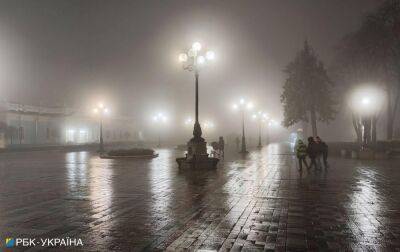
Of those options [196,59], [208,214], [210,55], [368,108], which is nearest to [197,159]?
[196,59]

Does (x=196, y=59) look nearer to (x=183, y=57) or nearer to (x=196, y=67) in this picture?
(x=196, y=67)

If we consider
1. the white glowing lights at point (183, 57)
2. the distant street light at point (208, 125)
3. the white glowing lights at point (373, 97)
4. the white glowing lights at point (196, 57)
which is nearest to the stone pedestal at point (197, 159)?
the white glowing lights at point (196, 57)

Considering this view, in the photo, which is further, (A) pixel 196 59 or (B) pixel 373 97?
(B) pixel 373 97

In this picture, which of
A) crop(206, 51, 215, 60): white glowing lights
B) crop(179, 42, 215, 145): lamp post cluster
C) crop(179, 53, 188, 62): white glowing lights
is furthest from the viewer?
crop(179, 53, 188, 62): white glowing lights

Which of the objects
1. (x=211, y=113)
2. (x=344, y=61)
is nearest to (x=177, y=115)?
(x=211, y=113)

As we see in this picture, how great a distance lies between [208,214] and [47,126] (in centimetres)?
6021

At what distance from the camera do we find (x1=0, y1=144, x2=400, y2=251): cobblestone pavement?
218 inches

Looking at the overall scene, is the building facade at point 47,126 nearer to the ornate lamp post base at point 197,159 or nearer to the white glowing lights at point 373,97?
the ornate lamp post base at point 197,159

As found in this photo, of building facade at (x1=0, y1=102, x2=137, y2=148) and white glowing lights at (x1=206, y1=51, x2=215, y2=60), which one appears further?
building facade at (x1=0, y1=102, x2=137, y2=148)

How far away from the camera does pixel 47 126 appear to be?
6084cm

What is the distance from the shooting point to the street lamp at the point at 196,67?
17656 mm

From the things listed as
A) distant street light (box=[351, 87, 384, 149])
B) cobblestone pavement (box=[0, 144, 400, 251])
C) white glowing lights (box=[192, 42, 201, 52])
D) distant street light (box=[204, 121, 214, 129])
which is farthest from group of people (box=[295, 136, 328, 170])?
distant street light (box=[204, 121, 214, 129])

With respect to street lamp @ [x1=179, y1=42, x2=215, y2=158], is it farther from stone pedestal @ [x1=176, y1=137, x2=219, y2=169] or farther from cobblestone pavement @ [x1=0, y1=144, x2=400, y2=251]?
cobblestone pavement @ [x1=0, y1=144, x2=400, y2=251]

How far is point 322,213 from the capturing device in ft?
24.7
